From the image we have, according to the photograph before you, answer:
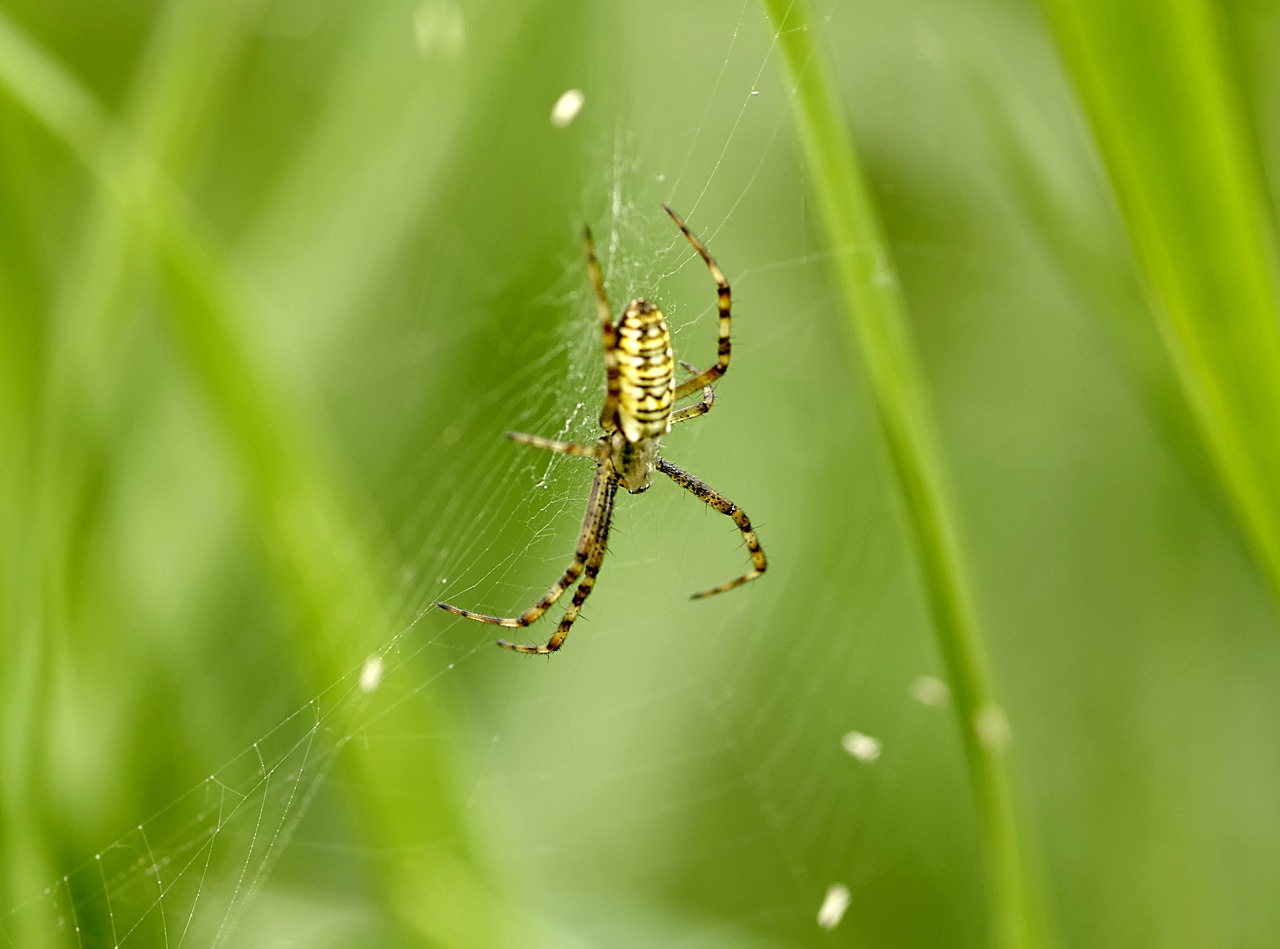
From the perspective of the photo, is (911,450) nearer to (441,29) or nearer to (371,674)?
(371,674)

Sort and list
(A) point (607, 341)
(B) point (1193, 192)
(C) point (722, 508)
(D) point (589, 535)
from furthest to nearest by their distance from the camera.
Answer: (C) point (722, 508), (D) point (589, 535), (A) point (607, 341), (B) point (1193, 192)

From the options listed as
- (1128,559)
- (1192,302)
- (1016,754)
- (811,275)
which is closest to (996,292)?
(811,275)

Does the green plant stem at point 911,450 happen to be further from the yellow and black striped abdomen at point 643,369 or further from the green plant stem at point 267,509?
the green plant stem at point 267,509

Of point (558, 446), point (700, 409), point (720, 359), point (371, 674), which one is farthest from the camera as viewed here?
point (700, 409)

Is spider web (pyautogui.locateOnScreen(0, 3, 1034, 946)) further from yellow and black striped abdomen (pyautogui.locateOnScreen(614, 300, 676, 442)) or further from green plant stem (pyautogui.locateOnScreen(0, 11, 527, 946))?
yellow and black striped abdomen (pyautogui.locateOnScreen(614, 300, 676, 442))

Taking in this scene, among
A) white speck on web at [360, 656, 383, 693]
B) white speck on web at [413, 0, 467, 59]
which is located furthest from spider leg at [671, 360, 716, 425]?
white speck on web at [360, 656, 383, 693]

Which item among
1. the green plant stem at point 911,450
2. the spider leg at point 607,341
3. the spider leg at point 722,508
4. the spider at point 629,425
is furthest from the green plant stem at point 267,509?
the spider leg at point 722,508

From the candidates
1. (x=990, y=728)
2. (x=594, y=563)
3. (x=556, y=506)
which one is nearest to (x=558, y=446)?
(x=556, y=506)
